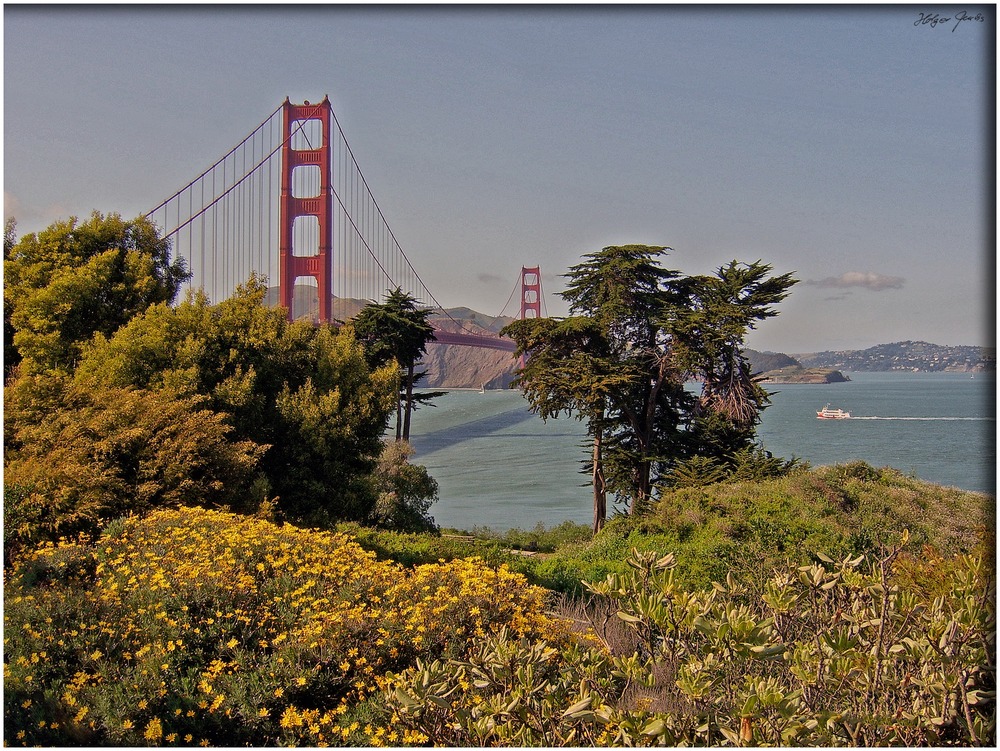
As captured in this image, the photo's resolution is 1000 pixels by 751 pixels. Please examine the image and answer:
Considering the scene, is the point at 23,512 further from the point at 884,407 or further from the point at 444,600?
the point at 884,407

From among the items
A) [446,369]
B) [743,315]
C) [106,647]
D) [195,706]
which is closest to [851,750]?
[195,706]

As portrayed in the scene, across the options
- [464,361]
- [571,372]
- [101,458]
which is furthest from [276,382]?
[464,361]

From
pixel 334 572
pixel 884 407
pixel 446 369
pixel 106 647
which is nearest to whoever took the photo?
pixel 106 647

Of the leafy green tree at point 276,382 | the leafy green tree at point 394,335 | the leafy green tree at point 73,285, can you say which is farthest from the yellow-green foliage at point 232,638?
the leafy green tree at point 394,335

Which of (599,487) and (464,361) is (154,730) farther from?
(464,361)

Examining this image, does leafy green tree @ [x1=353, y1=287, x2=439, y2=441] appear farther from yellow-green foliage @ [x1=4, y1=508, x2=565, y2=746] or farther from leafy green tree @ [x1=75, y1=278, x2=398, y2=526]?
yellow-green foliage @ [x1=4, y1=508, x2=565, y2=746]

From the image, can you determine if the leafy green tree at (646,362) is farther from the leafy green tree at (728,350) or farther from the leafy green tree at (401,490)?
the leafy green tree at (401,490)
